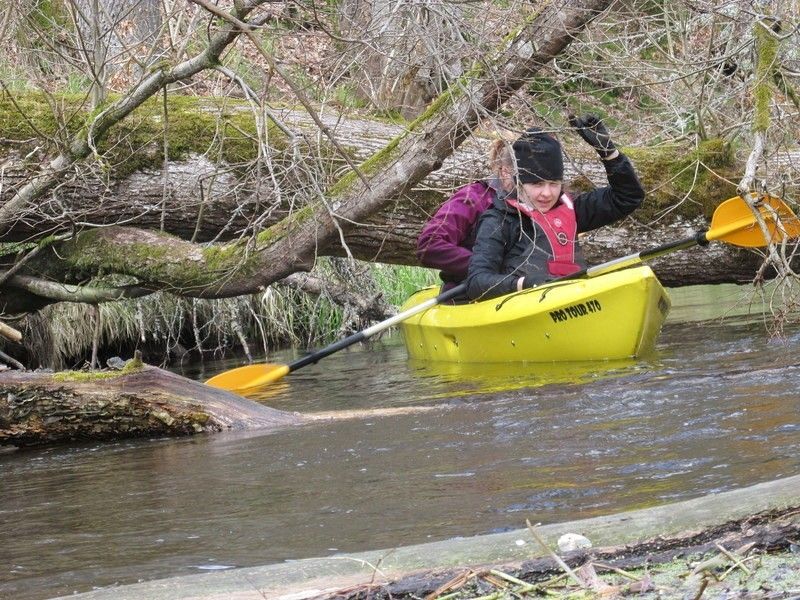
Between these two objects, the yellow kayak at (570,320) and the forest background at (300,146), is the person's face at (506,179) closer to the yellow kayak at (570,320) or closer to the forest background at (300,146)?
the forest background at (300,146)

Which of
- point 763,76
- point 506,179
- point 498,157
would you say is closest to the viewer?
point 763,76

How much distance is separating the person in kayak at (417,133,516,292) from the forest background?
10 cm

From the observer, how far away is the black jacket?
6328mm

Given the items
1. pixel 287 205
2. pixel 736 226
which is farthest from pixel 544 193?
pixel 287 205

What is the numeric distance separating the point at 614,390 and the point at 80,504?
95.1 inches

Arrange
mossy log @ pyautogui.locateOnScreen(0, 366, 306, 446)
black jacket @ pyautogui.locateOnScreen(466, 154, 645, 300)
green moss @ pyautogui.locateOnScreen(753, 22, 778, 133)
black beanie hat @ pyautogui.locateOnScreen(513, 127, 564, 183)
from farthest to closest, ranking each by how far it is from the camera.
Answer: black jacket @ pyautogui.locateOnScreen(466, 154, 645, 300) < black beanie hat @ pyautogui.locateOnScreen(513, 127, 564, 183) < green moss @ pyautogui.locateOnScreen(753, 22, 778, 133) < mossy log @ pyautogui.locateOnScreen(0, 366, 306, 446)

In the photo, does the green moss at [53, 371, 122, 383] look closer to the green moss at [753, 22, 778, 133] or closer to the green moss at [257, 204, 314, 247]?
the green moss at [257, 204, 314, 247]

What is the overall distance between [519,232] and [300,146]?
141 cm

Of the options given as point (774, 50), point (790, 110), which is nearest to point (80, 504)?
point (774, 50)

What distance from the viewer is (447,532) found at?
2688 millimetres

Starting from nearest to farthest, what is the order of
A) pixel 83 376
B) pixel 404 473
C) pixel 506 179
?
pixel 404 473
pixel 83 376
pixel 506 179

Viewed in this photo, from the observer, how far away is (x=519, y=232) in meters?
6.51

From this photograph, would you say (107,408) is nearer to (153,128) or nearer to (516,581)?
(153,128)

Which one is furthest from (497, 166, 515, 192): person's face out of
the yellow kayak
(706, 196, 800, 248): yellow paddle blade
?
(706, 196, 800, 248): yellow paddle blade
